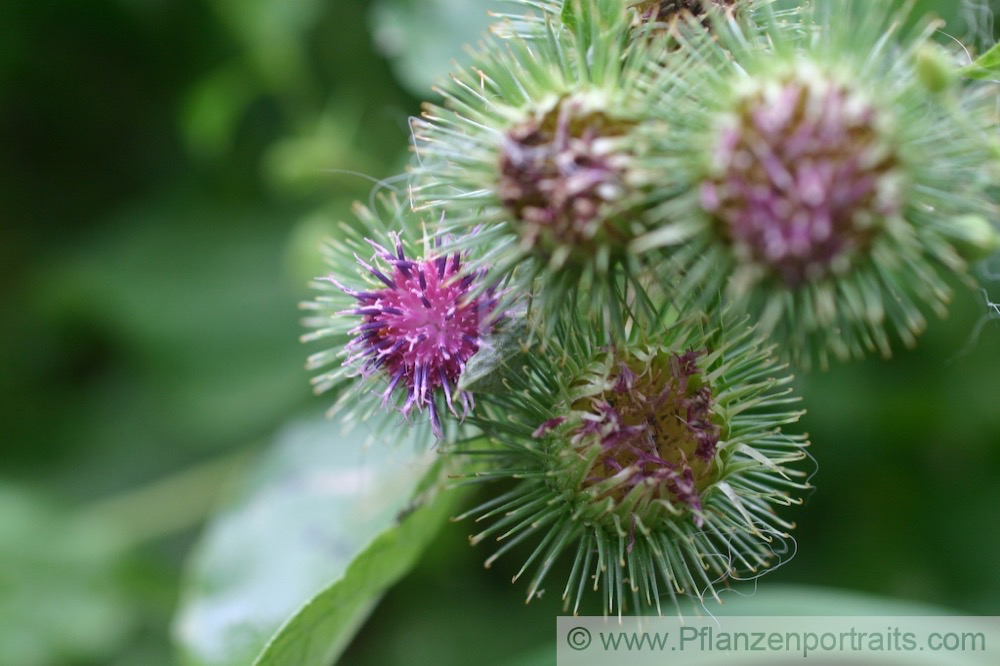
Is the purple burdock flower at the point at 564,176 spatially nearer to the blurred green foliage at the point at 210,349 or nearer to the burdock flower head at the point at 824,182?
the burdock flower head at the point at 824,182

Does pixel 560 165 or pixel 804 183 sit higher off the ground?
pixel 560 165

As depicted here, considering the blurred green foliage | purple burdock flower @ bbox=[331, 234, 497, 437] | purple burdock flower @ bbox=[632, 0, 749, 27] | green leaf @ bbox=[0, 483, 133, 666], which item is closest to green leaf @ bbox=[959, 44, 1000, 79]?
purple burdock flower @ bbox=[632, 0, 749, 27]

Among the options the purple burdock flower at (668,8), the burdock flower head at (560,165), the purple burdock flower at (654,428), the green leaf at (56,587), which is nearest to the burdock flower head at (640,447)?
the purple burdock flower at (654,428)

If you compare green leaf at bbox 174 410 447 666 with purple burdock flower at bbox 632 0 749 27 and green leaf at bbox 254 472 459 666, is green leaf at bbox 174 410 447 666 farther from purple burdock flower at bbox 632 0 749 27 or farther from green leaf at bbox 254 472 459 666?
purple burdock flower at bbox 632 0 749 27

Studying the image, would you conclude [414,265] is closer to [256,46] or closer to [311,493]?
[311,493]

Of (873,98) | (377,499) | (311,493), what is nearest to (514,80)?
(873,98)

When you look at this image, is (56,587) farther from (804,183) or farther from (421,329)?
(804,183)

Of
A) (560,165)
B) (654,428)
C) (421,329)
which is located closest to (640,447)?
(654,428)
